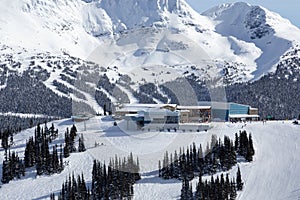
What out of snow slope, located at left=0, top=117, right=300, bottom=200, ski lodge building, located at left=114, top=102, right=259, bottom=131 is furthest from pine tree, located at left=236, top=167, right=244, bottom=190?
ski lodge building, located at left=114, top=102, right=259, bottom=131

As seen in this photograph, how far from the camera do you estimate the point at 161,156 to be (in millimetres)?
133250

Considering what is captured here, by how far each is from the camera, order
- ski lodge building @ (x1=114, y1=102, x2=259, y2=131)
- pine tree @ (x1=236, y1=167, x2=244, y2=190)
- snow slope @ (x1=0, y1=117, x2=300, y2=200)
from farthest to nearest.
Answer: ski lodge building @ (x1=114, y1=102, x2=259, y2=131) → snow slope @ (x1=0, y1=117, x2=300, y2=200) → pine tree @ (x1=236, y1=167, x2=244, y2=190)

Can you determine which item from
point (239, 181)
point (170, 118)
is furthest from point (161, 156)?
point (239, 181)

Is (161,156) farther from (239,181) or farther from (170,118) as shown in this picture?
(239,181)

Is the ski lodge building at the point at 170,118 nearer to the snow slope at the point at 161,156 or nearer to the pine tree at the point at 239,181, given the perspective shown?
the snow slope at the point at 161,156

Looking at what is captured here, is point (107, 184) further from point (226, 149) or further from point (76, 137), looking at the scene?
point (76, 137)

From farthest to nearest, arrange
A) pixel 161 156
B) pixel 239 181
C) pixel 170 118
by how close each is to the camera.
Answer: pixel 170 118
pixel 161 156
pixel 239 181

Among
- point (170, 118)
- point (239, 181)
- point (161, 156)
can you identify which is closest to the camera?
point (239, 181)

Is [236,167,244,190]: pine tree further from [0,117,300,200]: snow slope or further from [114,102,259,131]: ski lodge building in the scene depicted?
[114,102,259,131]: ski lodge building

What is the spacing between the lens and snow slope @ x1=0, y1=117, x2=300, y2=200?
113062 mm

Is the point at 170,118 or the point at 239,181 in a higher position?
the point at 170,118

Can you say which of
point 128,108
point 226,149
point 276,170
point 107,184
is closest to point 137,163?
point 107,184

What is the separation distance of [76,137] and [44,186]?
2923 cm

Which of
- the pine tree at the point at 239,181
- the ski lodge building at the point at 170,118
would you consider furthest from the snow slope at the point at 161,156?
the ski lodge building at the point at 170,118
